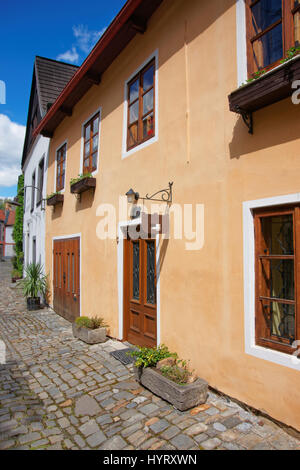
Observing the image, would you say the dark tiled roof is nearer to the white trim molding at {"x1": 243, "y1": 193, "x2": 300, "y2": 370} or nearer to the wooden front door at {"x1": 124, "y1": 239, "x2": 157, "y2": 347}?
the wooden front door at {"x1": 124, "y1": 239, "x2": 157, "y2": 347}

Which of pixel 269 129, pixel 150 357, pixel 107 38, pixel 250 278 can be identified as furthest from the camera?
pixel 107 38

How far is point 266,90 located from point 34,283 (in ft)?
30.0

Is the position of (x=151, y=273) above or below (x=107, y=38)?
below

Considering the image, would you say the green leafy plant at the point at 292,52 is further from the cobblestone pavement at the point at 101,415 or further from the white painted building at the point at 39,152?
the white painted building at the point at 39,152

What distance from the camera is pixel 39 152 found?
40.2 ft

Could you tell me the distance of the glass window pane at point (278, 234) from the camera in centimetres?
303

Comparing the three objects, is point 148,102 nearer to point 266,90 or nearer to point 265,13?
point 265,13

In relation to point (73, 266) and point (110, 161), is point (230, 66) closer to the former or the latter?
point (110, 161)

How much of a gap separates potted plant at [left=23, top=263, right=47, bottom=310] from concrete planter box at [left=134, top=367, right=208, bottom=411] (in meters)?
6.99

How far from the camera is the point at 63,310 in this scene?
334 inches

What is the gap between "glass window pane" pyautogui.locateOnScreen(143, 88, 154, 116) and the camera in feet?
16.8

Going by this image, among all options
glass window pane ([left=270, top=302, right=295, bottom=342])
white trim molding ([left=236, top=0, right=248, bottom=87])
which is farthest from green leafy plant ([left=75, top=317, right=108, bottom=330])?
white trim molding ([left=236, top=0, right=248, bottom=87])

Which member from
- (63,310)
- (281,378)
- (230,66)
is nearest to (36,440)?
(281,378)

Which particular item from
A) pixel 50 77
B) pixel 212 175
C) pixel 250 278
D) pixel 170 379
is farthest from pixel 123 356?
pixel 50 77
